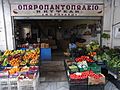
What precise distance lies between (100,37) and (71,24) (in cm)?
468

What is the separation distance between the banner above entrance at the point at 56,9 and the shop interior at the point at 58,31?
1.99 meters

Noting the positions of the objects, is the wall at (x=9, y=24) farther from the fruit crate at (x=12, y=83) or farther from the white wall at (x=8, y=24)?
the fruit crate at (x=12, y=83)

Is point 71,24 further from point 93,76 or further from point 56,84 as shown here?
point 93,76

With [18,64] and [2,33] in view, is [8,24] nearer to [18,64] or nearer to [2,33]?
[2,33]

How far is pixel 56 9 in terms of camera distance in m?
8.65

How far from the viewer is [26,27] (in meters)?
12.6

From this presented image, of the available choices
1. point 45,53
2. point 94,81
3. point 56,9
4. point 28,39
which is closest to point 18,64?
point 94,81

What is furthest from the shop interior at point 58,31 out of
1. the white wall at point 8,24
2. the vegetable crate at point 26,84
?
the vegetable crate at point 26,84

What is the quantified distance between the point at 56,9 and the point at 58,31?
18.2ft

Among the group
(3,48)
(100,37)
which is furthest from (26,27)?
(100,37)

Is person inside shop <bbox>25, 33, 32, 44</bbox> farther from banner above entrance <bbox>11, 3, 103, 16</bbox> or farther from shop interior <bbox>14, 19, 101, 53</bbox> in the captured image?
banner above entrance <bbox>11, 3, 103, 16</bbox>

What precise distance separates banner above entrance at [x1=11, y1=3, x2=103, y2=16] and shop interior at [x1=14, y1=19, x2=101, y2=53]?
199 centimetres

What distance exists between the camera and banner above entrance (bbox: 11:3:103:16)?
339 inches

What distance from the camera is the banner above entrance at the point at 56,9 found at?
8.62 metres
